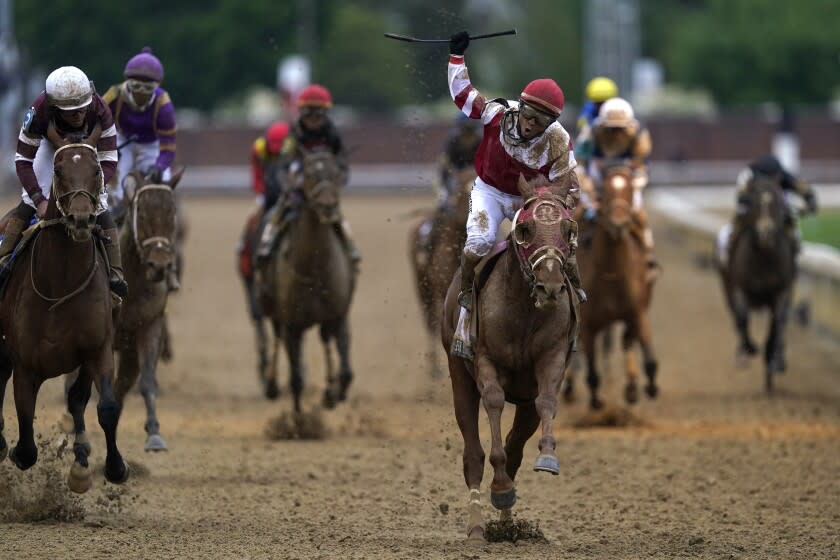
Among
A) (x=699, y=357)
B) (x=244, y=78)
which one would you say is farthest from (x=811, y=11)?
(x=699, y=357)

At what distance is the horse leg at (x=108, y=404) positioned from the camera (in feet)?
31.9

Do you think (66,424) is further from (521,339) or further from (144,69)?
(521,339)

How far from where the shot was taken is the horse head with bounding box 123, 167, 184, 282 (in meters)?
11.6

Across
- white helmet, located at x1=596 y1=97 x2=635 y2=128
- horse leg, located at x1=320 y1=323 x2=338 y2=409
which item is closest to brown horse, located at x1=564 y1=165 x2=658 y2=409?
white helmet, located at x1=596 y1=97 x2=635 y2=128

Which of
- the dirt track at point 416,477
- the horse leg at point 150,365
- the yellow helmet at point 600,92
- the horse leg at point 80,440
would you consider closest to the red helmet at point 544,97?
the dirt track at point 416,477

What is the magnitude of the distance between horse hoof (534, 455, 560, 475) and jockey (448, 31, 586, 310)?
1042mm

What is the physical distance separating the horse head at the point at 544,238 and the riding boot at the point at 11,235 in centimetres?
298

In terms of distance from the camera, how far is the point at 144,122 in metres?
12.7

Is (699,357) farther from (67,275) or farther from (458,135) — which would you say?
(67,275)

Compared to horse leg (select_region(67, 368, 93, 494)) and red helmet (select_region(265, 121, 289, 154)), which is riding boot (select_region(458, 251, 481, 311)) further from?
red helmet (select_region(265, 121, 289, 154))

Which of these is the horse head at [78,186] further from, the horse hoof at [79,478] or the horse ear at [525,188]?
the horse ear at [525,188]

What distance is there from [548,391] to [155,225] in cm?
372

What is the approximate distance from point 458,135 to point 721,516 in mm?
7821

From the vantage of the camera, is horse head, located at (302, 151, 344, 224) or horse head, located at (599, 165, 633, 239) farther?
horse head, located at (599, 165, 633, 239)
